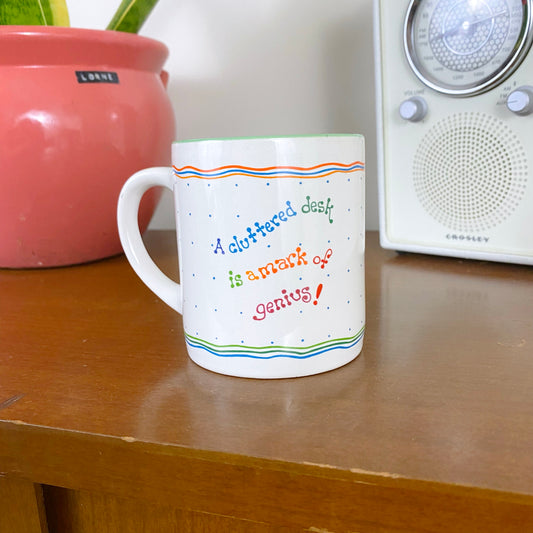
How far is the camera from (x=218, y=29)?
0.74m

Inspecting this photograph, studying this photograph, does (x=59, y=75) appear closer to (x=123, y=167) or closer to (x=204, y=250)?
(x=123, y=167)

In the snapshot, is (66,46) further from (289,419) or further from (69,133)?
(289,419)

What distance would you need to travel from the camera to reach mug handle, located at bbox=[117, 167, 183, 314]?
35 centimetres

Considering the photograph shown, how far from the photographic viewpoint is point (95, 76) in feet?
1.74

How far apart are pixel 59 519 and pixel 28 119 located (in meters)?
0.35

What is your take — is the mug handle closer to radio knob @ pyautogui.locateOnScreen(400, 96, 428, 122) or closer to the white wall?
radio knob @ pyautogui.locateOnScreen(400, 96, 428, 122)

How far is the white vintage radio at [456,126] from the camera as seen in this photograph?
50cm

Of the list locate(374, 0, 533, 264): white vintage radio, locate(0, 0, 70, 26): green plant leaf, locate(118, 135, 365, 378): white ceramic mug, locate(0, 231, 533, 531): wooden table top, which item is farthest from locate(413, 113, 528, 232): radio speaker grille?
locate(0, 0, 70, 26): green plant leaf

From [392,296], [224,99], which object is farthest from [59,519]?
[224,99]

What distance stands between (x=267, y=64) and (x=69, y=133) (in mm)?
310

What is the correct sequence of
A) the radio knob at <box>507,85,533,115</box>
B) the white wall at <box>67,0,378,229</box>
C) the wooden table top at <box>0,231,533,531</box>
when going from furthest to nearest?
the white wall at <box>67,0,378,229</box> < the radio knob at <box>507,85,533,115</box> < the wooden table top at <box>0,231,533,531</box>

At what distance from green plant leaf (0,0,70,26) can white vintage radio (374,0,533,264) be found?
0.31m

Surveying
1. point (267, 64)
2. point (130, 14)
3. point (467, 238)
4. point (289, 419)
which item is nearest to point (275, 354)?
point (289, 419)

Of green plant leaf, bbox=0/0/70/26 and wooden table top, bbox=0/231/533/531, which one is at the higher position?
green plant leaf, bbox=0/0/70/26
